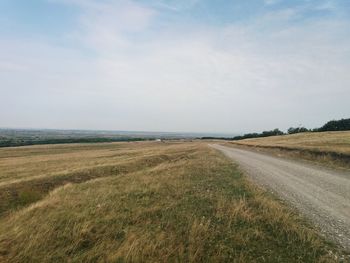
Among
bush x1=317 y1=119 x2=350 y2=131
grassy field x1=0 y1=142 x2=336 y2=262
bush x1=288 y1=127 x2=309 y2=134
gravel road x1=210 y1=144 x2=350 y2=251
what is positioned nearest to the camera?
grassy field x1=0 y1=142 x2=336 y2=262

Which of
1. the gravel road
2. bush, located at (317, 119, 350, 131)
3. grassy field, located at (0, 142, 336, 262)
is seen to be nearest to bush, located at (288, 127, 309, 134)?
bush, located at (317, 119, 350, 131)

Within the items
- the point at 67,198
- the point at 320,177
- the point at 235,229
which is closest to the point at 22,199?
the point at 67,198

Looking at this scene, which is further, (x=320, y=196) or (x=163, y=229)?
(x=320, y=196)

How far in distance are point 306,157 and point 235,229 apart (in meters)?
23.1

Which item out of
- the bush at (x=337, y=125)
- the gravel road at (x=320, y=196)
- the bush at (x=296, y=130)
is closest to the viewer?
the gravel road at (x=320, y=196)

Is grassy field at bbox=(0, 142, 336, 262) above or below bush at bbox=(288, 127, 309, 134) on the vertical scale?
below

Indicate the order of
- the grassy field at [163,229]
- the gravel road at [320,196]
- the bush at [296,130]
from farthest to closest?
1. the bush at [296,130]
2. the gravel road at [320,196]
3. the grassy field at [163,229]

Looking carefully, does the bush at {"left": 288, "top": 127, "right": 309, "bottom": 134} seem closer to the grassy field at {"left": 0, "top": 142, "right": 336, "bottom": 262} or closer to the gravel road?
the gravel road

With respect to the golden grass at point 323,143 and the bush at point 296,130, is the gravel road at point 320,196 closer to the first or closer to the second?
the golden grass at point 323,143

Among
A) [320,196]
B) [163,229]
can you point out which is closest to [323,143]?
[320,196]

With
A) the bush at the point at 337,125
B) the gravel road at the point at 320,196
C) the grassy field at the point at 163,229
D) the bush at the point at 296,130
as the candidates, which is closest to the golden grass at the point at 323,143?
the gravel road at the point at 320,196

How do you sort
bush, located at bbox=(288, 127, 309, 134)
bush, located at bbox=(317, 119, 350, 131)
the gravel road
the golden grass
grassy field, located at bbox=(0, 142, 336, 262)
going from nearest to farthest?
grassy field, located at bbox=(0, 142, 336, 262), the gravel road, the golden grass, bush, located at bbox=(317, 119, 350, 131), bush, located at bbox=(288, 127, 309, 134)

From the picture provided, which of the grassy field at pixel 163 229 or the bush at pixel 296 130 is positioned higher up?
the bush at pixel 296 130

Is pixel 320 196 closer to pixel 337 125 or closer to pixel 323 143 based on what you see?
pixel 323 143
